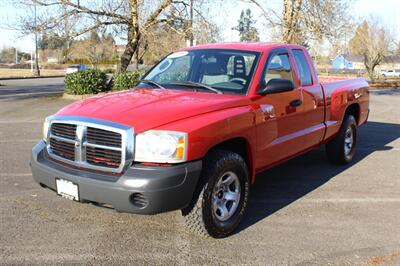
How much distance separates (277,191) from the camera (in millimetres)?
5734


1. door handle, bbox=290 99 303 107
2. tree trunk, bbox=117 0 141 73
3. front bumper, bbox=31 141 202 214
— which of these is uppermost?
tree trunk, bbox=117 0 141 73

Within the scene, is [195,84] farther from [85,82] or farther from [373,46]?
[373,46]

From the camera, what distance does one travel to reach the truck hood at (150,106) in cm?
379

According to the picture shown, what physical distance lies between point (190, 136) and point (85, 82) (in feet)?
44.5

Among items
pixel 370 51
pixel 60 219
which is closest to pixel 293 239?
pixel 60 219

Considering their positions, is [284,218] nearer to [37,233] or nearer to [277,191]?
[277,191]

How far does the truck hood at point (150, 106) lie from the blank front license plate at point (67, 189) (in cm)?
62

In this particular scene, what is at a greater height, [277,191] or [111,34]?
[111,34]

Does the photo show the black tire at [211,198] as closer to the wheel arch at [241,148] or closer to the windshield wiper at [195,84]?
the wheel arch at [241,148]

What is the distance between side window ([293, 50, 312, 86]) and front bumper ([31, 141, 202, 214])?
2.52m

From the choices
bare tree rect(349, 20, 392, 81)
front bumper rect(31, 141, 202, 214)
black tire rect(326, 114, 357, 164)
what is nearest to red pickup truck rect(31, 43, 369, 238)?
front bumper rect(31, 141, 202, 214)

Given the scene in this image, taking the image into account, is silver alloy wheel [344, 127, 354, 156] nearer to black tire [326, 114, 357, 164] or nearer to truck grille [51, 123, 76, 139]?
black tire [326, 114, 357, 164]

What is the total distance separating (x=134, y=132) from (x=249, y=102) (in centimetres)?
137

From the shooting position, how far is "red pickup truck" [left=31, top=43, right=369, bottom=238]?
3.67 m
